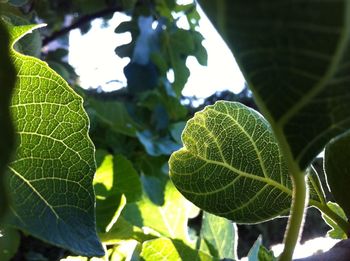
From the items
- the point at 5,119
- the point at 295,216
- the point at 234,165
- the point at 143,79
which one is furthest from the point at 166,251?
the point at 143,79

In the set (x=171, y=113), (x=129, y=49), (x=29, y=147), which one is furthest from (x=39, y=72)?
(x=171, y=113)

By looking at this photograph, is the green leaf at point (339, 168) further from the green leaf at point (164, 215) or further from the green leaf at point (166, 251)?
the green leaf at point (164, 215)

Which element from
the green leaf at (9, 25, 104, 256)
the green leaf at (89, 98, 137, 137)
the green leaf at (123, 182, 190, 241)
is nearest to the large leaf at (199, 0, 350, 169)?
the green leaf at (9, 25, 104, 256)

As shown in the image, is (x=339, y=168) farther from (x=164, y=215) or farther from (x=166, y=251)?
(x=164, y=215)

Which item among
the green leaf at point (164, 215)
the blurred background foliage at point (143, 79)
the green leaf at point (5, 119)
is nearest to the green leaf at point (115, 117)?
the blurred background foliage at point (143, 79)

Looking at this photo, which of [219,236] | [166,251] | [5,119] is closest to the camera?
[5,119]

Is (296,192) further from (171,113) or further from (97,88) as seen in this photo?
(97,88)
